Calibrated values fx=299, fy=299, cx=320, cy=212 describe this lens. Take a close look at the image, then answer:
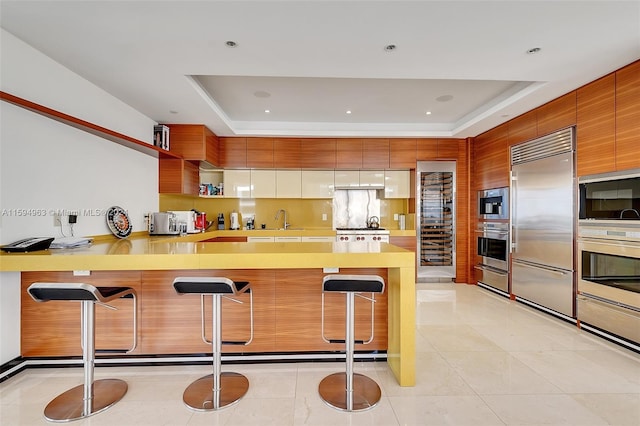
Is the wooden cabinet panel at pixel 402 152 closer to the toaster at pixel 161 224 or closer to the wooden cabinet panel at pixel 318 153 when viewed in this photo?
the wooden cabinet panel at pixel 318 153

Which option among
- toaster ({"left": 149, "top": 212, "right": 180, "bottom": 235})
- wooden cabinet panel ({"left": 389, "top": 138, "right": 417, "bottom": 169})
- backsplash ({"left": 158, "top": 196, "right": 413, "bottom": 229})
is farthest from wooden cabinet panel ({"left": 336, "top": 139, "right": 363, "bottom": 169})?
toaster ({"left": 149, "top": 212, "right": 180, "bottom": 235})

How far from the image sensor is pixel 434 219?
17.3 ft

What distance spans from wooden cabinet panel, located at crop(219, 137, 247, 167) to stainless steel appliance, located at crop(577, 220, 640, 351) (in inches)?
182

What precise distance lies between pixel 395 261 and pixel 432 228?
11.5 ft

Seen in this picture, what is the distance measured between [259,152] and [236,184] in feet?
2.28

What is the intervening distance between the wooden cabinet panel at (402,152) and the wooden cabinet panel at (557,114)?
185 centimetres

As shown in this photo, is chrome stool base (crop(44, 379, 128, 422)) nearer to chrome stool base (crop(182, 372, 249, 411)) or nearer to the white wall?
chrome stool base (crop(182, 372, 249, 411))

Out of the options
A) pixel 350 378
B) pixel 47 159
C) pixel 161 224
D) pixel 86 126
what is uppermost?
pixel 86 126

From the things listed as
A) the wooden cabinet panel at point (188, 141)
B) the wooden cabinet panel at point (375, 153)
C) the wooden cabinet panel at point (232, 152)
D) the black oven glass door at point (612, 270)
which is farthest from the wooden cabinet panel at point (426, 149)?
the wooden cabinet panel at point (188, 141)

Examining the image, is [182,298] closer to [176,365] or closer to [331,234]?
[176,365]

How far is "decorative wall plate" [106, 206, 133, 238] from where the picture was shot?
3.24m

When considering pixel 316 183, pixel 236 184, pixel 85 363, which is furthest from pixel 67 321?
pixel 316 183

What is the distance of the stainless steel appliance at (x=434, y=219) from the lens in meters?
5.22

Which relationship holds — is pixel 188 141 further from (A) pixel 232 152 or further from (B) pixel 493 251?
(B) pixel 493 251
